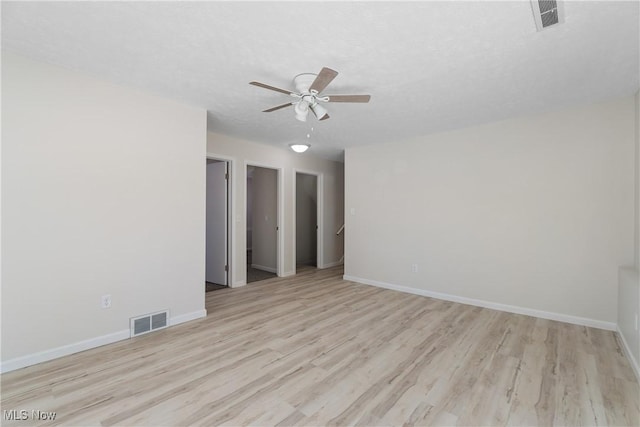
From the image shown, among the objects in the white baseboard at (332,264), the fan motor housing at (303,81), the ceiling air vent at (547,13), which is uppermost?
the ceiling air vent at (547,13)

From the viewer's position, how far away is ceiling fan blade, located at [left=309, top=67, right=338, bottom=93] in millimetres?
1897

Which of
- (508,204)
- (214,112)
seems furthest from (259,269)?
(508,204)

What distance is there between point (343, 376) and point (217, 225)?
3.47 meters

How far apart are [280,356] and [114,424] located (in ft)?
3.79

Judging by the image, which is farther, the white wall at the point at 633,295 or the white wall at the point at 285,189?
the white wall at the point at 285,189

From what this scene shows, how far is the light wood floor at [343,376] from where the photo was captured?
1749mm

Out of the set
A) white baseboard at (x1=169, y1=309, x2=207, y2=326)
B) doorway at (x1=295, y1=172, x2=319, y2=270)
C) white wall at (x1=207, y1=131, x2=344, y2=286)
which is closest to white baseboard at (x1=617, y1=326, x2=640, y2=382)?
white baseboard at (x1=169, y1=309, x2=207, y2=326)

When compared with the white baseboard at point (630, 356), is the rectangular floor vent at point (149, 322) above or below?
above

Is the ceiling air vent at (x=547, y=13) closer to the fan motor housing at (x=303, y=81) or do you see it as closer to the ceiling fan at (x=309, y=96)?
the ceiling fan at (x=309, y=96)

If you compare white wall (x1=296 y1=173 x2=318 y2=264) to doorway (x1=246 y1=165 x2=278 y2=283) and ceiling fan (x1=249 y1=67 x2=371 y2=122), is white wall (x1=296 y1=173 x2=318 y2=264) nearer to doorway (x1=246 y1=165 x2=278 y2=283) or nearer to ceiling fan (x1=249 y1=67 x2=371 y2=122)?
doorway (x1=246 y1=165 x2=278 y2=283)

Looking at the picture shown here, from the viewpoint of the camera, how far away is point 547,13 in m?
1.68

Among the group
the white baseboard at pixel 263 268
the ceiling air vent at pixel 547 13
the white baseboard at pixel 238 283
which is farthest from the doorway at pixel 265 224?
the ceiling air vent at pixel 547 13

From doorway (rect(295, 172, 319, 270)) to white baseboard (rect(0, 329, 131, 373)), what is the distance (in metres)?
4.31

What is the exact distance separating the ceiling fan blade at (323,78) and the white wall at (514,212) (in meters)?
2.67
